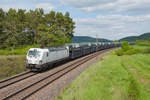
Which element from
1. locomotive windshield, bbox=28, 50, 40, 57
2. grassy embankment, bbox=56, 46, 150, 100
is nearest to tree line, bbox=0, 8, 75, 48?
locomotive windshield, bbox=28, 50, 40, 57

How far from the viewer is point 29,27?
6019 cm

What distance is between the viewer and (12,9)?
60406 millimetres

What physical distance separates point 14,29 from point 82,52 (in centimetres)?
2952

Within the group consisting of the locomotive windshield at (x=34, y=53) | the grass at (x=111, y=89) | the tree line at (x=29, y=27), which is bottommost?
the grass at (x=111, y=89)

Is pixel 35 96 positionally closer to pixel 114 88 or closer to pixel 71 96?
pixel 71 96

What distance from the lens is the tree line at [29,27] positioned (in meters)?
53.0

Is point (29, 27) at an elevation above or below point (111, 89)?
above

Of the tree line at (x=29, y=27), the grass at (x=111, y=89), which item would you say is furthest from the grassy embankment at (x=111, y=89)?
the tree line at (x=29, y=27)

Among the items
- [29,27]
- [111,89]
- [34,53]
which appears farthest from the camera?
[29,27]

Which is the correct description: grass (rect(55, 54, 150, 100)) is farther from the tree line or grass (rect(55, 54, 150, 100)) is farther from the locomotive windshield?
the tree line

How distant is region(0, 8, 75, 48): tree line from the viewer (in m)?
53.0

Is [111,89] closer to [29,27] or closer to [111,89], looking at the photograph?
[111,89]

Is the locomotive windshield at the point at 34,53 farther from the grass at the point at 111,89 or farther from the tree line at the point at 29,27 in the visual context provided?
the tree line at the point at 29,27

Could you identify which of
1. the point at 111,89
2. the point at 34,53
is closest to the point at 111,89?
the point at 111,89
